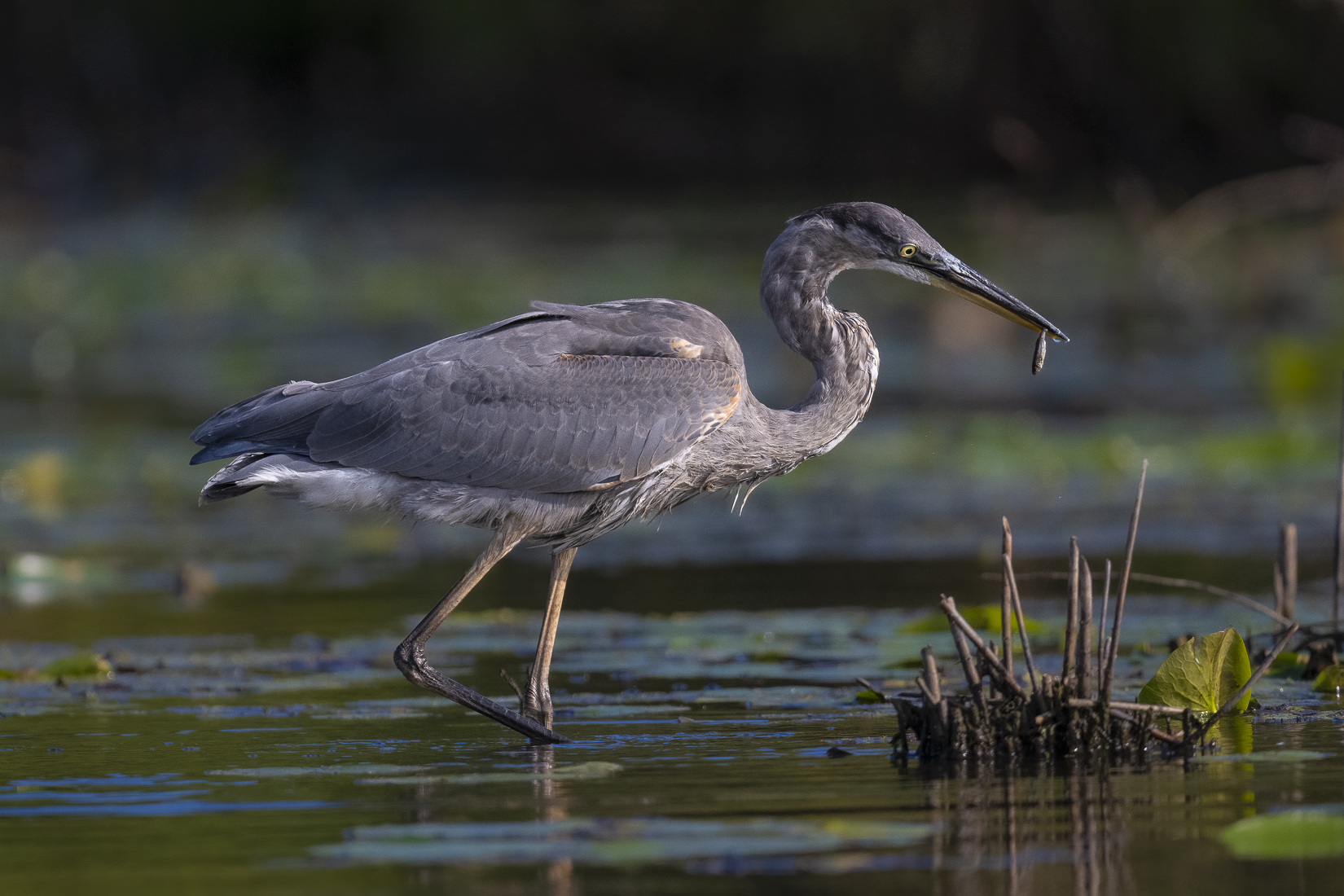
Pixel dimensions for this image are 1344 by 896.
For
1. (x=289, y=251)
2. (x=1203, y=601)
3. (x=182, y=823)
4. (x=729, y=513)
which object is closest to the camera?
(x=182, y=823)

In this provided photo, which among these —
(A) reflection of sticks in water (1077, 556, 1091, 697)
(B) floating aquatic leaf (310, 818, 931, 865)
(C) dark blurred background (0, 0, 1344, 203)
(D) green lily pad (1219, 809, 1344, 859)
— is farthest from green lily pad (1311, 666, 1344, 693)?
(C) dark blurred background (0, 0, 1344, 203)

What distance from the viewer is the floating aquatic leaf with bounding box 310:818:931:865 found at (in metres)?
4.11

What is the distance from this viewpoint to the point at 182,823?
4648mm

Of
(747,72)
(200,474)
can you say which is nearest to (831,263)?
(200,474)

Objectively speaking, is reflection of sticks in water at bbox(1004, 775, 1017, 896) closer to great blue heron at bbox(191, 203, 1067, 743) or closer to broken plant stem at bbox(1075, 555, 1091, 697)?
broken plant stem at bbox(1075, 555, 1091, 697)

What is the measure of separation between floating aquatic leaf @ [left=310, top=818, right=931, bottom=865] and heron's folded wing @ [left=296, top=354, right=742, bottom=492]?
1.97 meters

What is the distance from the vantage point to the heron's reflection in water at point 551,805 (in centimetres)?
398

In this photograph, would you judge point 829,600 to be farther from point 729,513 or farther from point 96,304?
point 96,304

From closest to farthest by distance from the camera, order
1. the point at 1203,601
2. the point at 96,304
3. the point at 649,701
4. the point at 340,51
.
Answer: the point at 649,701
the point at 1203,601
the point at 96,304
the point at 340,51

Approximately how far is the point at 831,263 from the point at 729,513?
15.8ft

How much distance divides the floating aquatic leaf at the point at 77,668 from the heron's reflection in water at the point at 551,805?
1.79 m

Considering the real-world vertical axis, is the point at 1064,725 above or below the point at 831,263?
below

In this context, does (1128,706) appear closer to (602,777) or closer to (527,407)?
(602,777)

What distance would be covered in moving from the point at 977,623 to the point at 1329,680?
1351 millimetres
